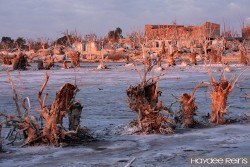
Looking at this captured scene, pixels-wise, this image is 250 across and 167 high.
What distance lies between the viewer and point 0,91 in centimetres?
1744

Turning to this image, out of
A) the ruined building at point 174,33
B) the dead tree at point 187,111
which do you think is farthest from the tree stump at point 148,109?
the ruined building at point 174,33

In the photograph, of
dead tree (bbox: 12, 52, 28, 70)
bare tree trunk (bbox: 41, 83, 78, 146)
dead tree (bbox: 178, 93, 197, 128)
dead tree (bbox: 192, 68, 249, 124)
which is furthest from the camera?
dead tree (bbox: 12, 52, 28, 70)

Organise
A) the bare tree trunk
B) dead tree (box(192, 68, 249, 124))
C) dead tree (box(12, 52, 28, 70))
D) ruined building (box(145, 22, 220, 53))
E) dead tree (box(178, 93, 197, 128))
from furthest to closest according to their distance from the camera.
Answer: ruined building (box(145, 22, 220, 53))
dead tree (box(12, 52, 28, 70))
dead tree (box(192, 68, 249, 124))
dead tree (box(178, 93, 197, 128))
the bare tree trunk

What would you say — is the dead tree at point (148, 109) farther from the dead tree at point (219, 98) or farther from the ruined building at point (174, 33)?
the ruined building at point (174, 33)

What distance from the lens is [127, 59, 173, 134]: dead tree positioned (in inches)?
364

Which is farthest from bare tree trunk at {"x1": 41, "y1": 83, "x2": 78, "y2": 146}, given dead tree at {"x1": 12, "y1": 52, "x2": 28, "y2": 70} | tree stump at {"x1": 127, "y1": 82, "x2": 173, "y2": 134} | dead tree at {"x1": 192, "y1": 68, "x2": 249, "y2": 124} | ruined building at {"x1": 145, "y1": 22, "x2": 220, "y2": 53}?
ruined building at {"x1": 145, "y1": 22, "x2": 220, "y2": 53}

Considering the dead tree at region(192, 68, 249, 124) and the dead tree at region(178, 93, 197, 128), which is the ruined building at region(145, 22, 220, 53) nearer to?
the dead tree at region(192, 68, 249, 124)

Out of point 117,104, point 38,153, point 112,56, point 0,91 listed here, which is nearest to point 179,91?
point 117,104

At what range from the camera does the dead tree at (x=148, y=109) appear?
924cm

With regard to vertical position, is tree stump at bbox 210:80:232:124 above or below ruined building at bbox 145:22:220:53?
below

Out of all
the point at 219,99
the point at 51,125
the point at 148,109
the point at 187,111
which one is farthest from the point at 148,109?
the point at 51,125

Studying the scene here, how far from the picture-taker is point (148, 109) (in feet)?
30.6

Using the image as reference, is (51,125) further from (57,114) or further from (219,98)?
(219,98)

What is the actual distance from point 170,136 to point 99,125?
185 centimetres
